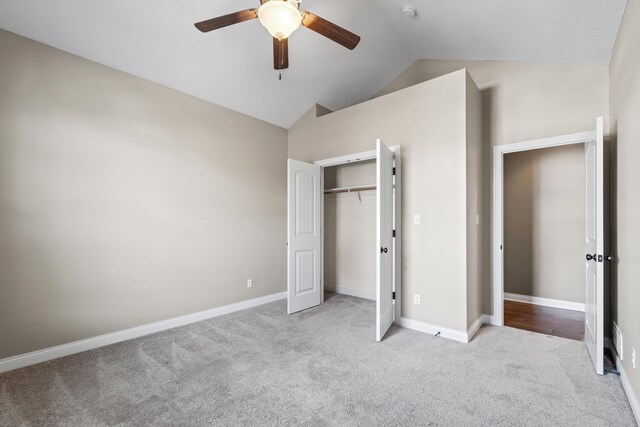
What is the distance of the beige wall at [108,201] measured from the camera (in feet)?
8.35

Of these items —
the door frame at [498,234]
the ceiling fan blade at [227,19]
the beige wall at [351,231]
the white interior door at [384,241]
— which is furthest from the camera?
the beige wall at [351,231]

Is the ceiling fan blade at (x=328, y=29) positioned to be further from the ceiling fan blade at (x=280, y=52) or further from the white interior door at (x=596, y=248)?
the white interior door at (x=596, y=248)

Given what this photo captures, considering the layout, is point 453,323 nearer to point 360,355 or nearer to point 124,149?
point 360,355

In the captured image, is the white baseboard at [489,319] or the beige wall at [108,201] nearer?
the beige wall at [108,201]

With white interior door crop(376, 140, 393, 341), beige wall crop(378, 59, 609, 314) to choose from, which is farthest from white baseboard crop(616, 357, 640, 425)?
white interior door crop(376, 140, 393, 341)

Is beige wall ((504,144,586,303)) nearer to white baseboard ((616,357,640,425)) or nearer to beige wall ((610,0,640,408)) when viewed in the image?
beige wall ((610,0,640,408))

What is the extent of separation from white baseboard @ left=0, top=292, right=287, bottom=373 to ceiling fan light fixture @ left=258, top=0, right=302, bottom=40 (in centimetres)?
318

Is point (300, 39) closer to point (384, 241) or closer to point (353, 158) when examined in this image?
point (353, 158)

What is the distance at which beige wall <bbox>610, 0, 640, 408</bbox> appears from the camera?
1887 millimetres

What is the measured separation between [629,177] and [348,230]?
132 inches

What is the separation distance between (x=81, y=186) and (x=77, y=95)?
873 mm

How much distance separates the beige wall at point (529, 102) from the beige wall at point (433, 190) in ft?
2.19

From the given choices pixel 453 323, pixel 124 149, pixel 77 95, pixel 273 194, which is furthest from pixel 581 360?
pixel 77 95

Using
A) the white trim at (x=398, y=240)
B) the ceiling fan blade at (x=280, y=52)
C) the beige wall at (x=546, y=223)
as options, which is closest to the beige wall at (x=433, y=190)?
the white trim at (x=398, y=240)
